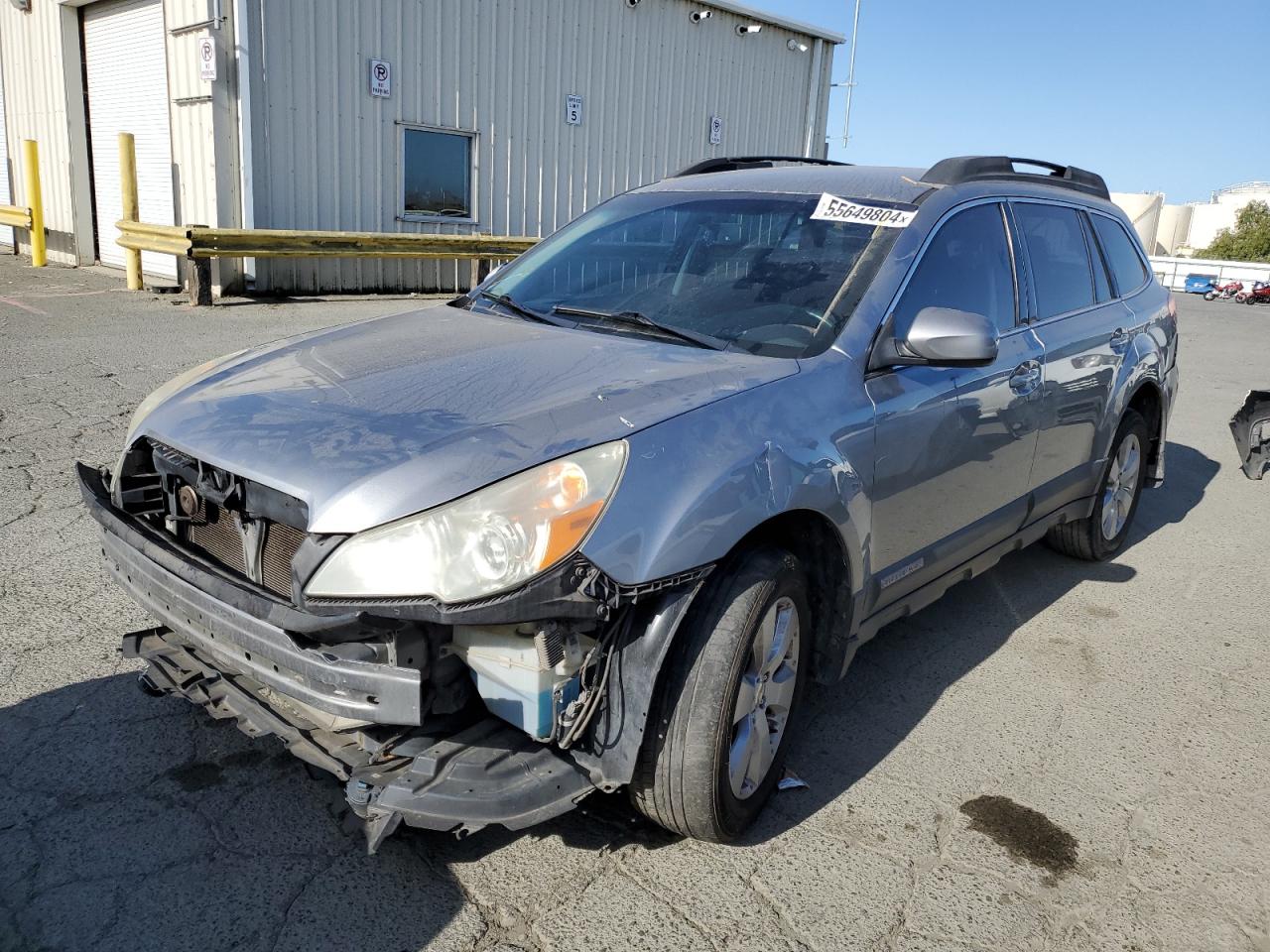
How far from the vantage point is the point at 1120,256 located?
5223 mm

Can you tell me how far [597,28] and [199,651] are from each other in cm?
1520

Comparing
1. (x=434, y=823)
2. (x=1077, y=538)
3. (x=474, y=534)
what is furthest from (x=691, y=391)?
(x=1077, y=538)

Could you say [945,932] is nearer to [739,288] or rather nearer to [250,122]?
[739,288]

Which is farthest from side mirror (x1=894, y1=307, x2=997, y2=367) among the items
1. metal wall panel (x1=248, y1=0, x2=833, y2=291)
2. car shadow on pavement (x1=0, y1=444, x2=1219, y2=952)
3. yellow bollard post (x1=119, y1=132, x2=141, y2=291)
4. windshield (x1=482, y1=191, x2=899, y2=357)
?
yellow bollard post (x1=119, y1=132, x2=141, y2=291)

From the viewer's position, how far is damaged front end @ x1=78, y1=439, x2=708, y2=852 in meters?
2.25

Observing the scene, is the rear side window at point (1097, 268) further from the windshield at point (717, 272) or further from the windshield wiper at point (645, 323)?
the windshield wiper at point (645, 323)

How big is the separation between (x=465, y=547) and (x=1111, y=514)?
4.14 metres

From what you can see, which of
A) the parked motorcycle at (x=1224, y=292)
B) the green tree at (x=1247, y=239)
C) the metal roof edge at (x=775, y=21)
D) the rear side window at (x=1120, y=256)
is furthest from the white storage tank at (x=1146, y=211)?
the rear side window at (x=1120, y=256)

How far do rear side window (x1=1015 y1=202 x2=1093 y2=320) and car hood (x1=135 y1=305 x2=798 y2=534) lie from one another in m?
1.80

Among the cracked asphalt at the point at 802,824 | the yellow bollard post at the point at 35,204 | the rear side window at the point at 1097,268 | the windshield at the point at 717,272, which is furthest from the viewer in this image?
the yellow bollard post at the point at 35,204

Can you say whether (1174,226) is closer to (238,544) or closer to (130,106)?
(130,106)

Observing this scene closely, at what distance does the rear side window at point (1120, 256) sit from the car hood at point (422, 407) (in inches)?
112

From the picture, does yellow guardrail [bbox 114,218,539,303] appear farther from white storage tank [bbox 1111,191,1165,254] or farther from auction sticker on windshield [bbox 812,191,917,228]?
white storage tank [bbox 1111,191,1165,254]

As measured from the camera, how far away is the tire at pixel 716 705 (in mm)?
2553
